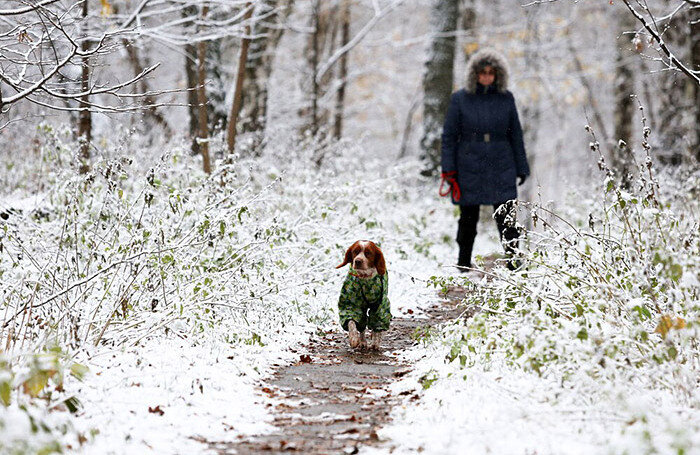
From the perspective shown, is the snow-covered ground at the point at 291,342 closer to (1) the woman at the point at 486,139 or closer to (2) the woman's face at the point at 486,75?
(1) the woman at the point at 486,139

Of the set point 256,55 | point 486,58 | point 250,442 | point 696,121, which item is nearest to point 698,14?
point 696,121

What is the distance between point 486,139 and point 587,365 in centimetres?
455

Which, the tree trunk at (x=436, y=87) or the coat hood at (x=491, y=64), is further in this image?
the tree trunk at (x=436, y=87)

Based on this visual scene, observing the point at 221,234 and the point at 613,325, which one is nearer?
the point at 613,325

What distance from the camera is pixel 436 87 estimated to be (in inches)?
496

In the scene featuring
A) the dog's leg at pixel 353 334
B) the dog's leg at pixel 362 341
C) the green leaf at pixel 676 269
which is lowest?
the dog's leg at pixel 362 341

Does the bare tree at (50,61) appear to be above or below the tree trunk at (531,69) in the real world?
below

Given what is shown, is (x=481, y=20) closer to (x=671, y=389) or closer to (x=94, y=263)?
(x=94, y=263)

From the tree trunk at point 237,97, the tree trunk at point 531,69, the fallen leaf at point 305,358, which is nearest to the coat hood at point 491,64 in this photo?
the tree trunk at point 237,97

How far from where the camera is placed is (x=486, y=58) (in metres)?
7.81

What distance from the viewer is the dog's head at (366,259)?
5508 mm

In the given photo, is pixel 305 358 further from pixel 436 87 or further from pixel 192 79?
pixel 436 87

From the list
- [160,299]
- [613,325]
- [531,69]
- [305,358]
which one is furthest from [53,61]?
[531,69]

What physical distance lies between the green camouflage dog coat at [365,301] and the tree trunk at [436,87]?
713 centimetres
